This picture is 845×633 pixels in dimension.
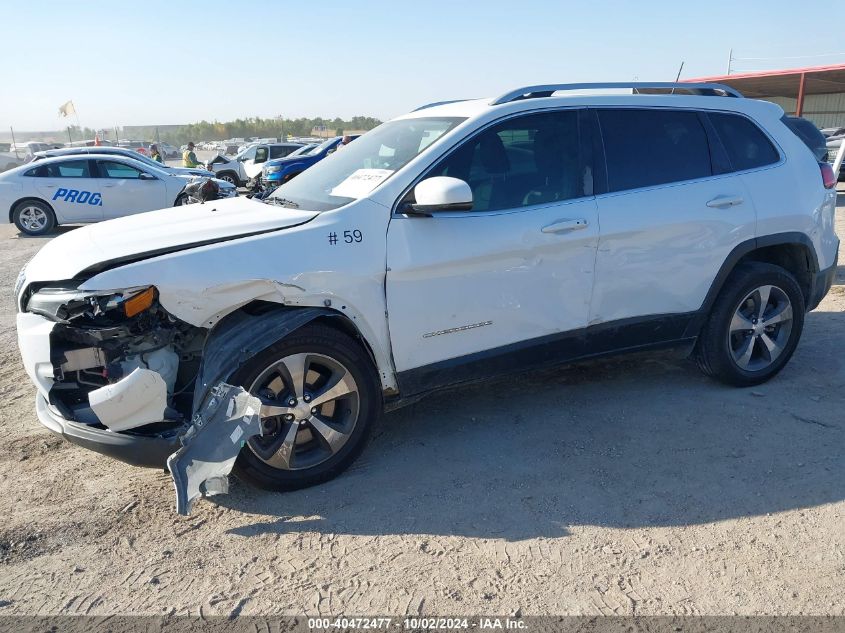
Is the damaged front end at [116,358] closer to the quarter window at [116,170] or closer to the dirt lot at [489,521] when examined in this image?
the dirt lot at [489,521]

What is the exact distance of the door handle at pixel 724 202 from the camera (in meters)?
4.38

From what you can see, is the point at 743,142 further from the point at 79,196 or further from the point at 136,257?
the point at 79,196

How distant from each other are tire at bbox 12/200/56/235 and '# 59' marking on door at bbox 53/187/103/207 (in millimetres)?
341

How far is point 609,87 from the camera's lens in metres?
4.44

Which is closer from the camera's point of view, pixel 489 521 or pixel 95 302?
pixel 95 302

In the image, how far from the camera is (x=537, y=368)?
13.6 feet

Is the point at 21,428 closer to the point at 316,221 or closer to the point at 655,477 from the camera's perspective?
the point at 316,221

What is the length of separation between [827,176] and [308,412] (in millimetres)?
4039

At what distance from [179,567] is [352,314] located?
139 cm

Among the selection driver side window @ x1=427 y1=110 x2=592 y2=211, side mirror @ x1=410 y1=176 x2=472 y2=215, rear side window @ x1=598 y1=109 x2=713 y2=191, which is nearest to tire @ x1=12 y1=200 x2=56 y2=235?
driver side window @ x1=427 y1=110 x2=592 y2=211

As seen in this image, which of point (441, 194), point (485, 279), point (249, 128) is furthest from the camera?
point (249, 128)

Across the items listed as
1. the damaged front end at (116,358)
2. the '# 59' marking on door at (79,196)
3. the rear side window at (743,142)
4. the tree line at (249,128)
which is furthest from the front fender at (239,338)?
the tree line at (249,128)

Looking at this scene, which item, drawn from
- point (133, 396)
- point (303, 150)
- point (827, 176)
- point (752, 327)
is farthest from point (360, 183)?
point (303, 150)

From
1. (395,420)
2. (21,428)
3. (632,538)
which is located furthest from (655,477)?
(21,428)
